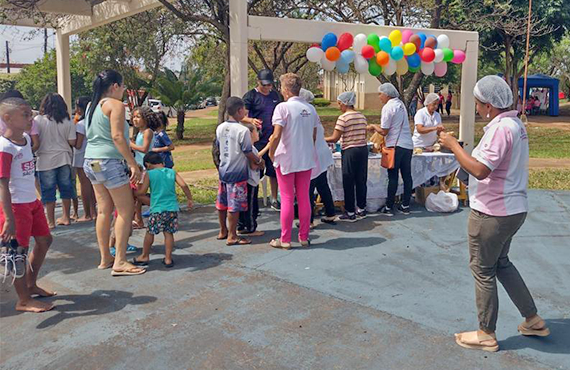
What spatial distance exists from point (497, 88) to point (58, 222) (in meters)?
5.58

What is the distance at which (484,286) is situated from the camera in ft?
11.6

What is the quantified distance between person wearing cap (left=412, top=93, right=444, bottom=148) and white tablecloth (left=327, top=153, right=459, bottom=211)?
0.28 meters

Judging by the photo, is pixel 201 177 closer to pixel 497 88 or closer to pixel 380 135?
pixel 380 135

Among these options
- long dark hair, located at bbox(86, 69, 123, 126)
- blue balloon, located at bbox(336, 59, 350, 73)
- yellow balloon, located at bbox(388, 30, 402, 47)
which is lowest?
long dark hair, located at bbox(86, 69, 123, 126)

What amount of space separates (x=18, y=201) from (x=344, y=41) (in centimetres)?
524

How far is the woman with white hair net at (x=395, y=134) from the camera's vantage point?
707 centimetres

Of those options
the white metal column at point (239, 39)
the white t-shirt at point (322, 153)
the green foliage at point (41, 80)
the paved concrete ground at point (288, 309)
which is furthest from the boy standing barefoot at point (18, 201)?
the green foliage at point (41, 80)

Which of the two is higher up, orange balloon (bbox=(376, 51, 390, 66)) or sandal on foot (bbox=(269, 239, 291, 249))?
orange balloon (bbox=(376, 51, 390, 66))

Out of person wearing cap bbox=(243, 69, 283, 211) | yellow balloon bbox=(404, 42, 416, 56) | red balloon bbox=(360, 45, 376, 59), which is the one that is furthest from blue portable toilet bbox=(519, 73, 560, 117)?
person wearing cap bbox=(243, 69, 283, 211)

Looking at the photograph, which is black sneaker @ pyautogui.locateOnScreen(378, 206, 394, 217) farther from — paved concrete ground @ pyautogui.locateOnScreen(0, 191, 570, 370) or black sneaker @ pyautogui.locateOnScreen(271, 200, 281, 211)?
black sneaker @ pyautogui.locateOnScreen(271, 200, 281, 211)

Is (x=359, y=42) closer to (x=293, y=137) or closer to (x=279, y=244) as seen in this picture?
(x=293, y=137)

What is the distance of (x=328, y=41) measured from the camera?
309 inches

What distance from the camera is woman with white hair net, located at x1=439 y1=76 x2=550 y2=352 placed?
11.1ft

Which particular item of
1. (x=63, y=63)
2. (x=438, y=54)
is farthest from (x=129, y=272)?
(x=63, y=63)
